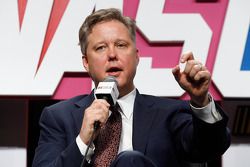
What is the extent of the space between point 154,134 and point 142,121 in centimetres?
A: 5

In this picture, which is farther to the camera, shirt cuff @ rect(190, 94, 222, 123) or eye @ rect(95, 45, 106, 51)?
eye @ rect(95, 45, 106, 51)

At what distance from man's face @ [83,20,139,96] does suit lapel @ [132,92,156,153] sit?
0.06 m

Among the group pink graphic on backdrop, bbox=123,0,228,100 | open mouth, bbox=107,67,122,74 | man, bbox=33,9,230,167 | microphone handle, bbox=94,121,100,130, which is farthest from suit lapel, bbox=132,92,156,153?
pink graphic on backdrop, bbox=123,0,228,100

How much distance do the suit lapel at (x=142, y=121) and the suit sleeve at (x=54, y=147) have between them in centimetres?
19

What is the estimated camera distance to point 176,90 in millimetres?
1773

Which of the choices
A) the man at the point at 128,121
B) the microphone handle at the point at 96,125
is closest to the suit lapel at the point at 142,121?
the man at the point at 128,121

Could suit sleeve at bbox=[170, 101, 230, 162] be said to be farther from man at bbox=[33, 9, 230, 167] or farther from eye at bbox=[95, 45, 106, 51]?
eye at bbox=[95, 45, 106, 51]

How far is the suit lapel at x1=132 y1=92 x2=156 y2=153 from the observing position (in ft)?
3.96

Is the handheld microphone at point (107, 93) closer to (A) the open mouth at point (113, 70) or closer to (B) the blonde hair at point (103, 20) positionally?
(A) the open mouth at point (113, 70)

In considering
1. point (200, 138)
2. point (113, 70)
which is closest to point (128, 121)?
point (113, 70)

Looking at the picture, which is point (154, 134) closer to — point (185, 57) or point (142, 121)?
point (142, 121)

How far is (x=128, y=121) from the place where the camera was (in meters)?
1.28

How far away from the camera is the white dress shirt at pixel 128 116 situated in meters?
1.05

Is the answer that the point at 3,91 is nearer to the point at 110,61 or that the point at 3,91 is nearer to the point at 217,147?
the point at 110,61
